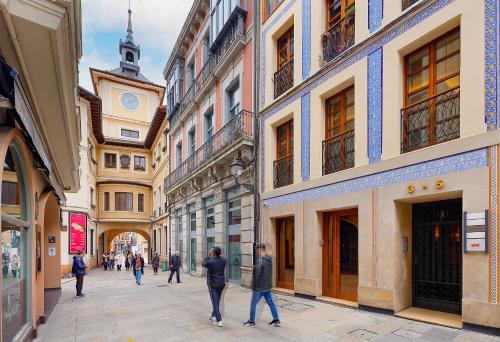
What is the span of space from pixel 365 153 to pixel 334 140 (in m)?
1.37

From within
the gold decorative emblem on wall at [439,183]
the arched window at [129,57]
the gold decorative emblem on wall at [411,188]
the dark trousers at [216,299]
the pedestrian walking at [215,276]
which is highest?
the arched window at [129,57]

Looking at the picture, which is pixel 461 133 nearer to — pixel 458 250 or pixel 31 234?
pixel 458 250

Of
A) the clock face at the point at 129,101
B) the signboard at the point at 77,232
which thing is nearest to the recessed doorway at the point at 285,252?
the signboard at the point at 77,232

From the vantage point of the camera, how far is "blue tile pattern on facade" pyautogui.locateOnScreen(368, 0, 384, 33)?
8.02 metres

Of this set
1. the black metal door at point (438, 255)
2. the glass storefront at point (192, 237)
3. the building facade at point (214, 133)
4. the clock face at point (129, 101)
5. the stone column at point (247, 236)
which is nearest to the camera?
the black metal door at point (438, 255)

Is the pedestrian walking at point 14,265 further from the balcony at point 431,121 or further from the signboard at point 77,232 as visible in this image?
the signboard at point 77,232

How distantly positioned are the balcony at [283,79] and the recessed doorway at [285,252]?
4.32 meters

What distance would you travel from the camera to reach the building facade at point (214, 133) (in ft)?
43.0

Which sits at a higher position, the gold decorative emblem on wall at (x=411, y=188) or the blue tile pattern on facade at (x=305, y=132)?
the blue tile pattern on facade at (x=305, y=132)

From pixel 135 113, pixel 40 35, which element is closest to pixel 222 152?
pixel 40 35

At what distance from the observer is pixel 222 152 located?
45.2 feet

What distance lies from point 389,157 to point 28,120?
680 centimetres

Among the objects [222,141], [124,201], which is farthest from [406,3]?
[124,201]

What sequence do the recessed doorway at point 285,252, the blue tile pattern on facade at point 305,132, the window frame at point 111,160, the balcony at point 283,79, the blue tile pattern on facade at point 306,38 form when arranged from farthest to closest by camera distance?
1. the window frame at point 111,160
2. the balcony at point 283,79
3. the recessed doorway at point 285,252
4. the blue tile pattern on facade at point 306,38
5. the blue tile pattern on facade at point 305,132
